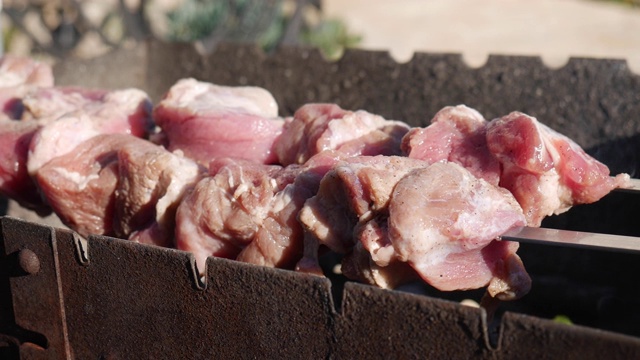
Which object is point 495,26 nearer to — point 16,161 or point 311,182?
point 16,161

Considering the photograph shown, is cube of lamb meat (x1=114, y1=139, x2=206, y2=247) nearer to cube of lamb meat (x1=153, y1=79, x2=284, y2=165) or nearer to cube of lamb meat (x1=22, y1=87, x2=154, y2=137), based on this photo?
cube of lamb meat (x1=153, y1=79, x2=284, y2=165)

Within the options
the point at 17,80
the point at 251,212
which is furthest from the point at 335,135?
the point at 17,80

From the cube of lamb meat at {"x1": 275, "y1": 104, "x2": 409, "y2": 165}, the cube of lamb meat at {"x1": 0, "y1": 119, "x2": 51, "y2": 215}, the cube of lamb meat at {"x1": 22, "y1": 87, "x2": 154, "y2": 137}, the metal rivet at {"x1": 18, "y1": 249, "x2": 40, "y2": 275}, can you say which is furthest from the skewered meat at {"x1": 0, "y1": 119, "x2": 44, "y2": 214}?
the cube of lamb meat at {"x1": 275, "y1": 104, "x2": 409, "y2": 165}

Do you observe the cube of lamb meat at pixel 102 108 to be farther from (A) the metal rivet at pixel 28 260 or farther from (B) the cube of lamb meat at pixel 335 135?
(A) the metal rivet at pixel 28 260

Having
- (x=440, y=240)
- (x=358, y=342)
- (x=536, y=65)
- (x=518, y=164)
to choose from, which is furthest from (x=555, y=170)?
(x=536, y=65)

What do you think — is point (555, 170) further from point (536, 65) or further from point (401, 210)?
point (536, 65)

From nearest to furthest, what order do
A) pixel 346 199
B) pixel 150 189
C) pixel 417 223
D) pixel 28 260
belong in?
1. pixel 417 223
2. pixel 346 199
3. pixel 28 260
4. pixel 150 189
